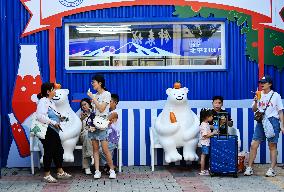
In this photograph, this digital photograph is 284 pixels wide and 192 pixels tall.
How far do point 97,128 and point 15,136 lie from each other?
2281 millimetres

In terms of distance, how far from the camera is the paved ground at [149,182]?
31.9 ft

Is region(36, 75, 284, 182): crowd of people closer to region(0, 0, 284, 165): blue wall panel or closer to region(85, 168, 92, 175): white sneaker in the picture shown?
region(85, 168, 92, 175): white sneaker

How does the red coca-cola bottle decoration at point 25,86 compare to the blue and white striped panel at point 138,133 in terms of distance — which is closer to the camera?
the red coca-cola bottle decoration at point 25,86

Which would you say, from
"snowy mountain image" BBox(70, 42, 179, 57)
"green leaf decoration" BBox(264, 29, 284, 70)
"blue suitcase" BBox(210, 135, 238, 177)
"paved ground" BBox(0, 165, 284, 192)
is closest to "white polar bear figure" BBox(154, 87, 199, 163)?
"paved ground" BBox(0, 165, 284, 192)

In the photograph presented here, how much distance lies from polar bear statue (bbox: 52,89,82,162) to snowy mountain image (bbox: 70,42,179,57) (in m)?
1.22

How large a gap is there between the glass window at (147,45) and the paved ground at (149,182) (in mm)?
2188

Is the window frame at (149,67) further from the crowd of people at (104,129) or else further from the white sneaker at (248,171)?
the white sneaker at (248,171)

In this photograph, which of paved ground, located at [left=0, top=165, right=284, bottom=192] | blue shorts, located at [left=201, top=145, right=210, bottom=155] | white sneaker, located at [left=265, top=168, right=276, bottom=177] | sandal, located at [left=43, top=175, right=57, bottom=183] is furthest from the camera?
blue shorts, located at [left=201, top=145, right=210, bottom=155]

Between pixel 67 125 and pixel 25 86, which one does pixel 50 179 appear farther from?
pixel 25 86

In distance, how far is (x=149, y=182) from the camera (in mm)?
10273

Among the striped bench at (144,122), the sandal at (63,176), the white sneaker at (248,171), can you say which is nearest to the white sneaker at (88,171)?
the sandal at (63,176)

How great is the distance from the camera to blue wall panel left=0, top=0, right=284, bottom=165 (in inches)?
472

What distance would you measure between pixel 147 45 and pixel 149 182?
3.21 metres

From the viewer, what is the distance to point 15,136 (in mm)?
11977
